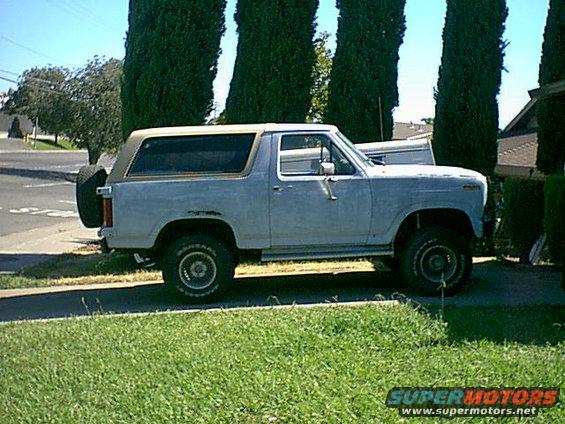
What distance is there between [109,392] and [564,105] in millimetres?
9467

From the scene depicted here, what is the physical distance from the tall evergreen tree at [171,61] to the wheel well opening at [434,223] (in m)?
5.43

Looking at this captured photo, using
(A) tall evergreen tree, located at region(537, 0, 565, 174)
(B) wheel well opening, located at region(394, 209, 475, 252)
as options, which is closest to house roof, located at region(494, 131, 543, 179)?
(A) tall evergreen tree, located at region(537, 0, 565, 174)

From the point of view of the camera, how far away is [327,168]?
8.63m

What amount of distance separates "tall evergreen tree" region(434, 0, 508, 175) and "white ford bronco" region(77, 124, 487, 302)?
522cm

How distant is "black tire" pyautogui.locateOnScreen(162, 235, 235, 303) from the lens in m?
8.72

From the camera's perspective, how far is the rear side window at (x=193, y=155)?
8.83 m

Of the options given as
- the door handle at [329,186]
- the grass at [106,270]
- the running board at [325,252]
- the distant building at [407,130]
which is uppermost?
the distant building at [407,130]

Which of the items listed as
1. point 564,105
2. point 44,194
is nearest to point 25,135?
point 44,194

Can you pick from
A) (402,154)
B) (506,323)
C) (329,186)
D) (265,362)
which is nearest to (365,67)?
(402,154)

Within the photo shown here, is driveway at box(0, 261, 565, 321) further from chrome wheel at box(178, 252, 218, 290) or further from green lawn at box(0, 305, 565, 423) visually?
green lawn at box(0, 305, 565, 423)

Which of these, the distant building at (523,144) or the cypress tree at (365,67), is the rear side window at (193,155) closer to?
the distant building at (523,144)

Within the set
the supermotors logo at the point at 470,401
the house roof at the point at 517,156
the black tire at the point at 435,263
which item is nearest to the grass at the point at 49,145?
the house roof at the point at 517,156

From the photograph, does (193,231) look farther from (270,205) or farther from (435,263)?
(435,263)

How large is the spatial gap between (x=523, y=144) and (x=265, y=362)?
65.8 ft
